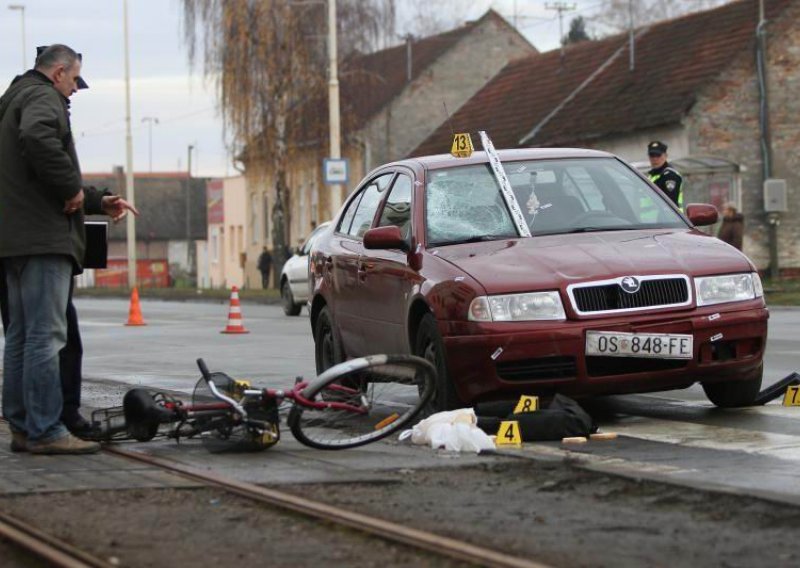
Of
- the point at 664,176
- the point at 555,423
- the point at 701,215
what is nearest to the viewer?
the point at 555,423

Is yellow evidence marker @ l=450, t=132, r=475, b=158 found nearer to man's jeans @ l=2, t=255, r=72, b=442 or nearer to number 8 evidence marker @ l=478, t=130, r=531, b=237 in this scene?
number 8 evidence marker @ l=478, t=130, r=531, b=237

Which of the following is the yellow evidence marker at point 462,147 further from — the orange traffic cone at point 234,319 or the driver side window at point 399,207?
the orange traffic cone at point 234,319

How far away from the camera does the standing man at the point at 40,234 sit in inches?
344

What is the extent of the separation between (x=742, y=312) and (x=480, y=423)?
5.22ft

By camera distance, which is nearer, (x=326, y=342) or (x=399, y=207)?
(x=399, y=207)

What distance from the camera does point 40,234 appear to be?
881 centimetres

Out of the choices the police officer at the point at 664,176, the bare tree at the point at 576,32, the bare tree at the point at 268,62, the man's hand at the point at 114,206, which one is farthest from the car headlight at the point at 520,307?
the bare tree at the point at 576,32

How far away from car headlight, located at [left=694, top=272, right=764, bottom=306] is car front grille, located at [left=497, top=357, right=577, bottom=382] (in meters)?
0.85

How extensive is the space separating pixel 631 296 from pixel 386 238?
5.67 feet

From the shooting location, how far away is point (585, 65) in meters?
51.8

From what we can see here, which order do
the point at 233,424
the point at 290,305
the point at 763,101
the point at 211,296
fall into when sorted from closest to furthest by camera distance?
the point at 233,424
the point at 290,305
the point at 763,101
the point at 211,296

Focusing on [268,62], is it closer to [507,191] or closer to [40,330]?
[507,191]

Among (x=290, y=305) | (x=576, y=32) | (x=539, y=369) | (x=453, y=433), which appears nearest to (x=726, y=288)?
(x=539, y=369)

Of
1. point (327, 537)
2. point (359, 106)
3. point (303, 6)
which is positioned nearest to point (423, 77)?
point (359, 106)
